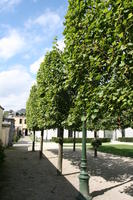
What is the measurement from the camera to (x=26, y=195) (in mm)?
6977

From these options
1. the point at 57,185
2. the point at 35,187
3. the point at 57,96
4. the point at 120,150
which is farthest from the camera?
the point at 120,150

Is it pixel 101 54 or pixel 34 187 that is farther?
pixel 34 187

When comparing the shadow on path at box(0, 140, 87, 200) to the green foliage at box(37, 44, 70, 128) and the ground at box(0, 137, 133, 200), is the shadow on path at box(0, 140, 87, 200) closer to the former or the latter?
the ground at box(0, 137, 133, 200)

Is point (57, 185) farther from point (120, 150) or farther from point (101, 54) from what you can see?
point (120, 150)

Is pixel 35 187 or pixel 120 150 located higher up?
pixel 35 187

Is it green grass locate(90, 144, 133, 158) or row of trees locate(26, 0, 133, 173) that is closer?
row of trees locate(26, 0, 133, 173)

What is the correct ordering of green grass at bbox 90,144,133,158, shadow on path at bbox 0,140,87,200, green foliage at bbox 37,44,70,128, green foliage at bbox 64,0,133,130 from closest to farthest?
green foliage at bbox 64,0,133,130 < shadow on path at bbox 0,140,87,200 < green foliage at bbox 37,44,70,128 < green grass at bbox 90,144,133,158

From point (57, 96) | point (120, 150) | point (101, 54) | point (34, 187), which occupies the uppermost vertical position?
point (101, 54)

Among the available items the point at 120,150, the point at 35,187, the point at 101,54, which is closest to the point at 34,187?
the point at 35,187

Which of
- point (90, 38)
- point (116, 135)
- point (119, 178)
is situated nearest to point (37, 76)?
point (119, 178)

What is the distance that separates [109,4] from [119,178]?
822cm

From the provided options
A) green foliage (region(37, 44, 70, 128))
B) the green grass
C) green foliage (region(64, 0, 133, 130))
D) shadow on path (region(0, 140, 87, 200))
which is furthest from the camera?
the green grass

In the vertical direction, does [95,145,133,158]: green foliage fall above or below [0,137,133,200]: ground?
below

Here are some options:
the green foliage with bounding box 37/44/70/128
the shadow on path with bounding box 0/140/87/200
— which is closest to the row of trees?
the green foliage with bounding box 37/44/70/128
